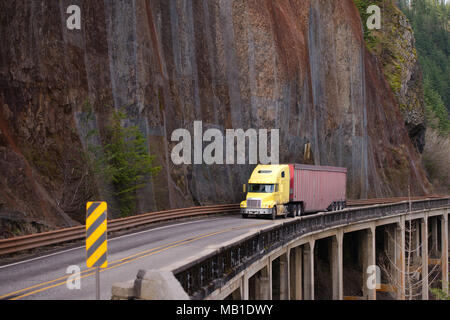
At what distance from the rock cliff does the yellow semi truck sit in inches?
223

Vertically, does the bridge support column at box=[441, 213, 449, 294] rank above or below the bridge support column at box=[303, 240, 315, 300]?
below

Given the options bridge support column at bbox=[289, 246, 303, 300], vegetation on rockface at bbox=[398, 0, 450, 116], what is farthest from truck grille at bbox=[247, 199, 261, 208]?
vegetation on rockface at bbox=[398, 0, 450, 116]

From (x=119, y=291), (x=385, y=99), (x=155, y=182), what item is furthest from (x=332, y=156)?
(x=119, y=291)

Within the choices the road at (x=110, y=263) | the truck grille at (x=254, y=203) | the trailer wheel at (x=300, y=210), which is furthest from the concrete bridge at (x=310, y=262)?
the truck grille at (x=254, y=203)

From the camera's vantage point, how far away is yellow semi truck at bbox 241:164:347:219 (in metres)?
28.5

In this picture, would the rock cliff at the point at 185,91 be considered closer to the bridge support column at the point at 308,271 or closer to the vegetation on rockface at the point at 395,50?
the vegetation on rockface at the point at 395,50

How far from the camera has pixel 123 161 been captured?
27.1 m

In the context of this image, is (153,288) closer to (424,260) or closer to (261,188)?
(261,188)

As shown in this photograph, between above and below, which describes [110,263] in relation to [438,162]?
above

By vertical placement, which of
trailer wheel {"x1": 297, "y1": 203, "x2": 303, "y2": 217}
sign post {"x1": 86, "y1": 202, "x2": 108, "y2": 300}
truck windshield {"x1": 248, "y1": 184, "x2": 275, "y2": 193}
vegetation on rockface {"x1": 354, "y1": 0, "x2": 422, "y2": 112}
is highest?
vegetation on rockface {"x1": 354, "y1": 0, "x2": 422, "y2": 112}

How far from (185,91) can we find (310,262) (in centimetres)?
1756

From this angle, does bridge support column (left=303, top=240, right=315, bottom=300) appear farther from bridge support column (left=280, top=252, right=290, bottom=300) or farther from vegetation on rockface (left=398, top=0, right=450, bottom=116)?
vegetation on rockface (left=398, top=0, right=450, bottom=116)

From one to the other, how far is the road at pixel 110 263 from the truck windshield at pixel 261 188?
19.5 feet

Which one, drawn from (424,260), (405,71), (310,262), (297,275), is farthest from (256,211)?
(405,71)
